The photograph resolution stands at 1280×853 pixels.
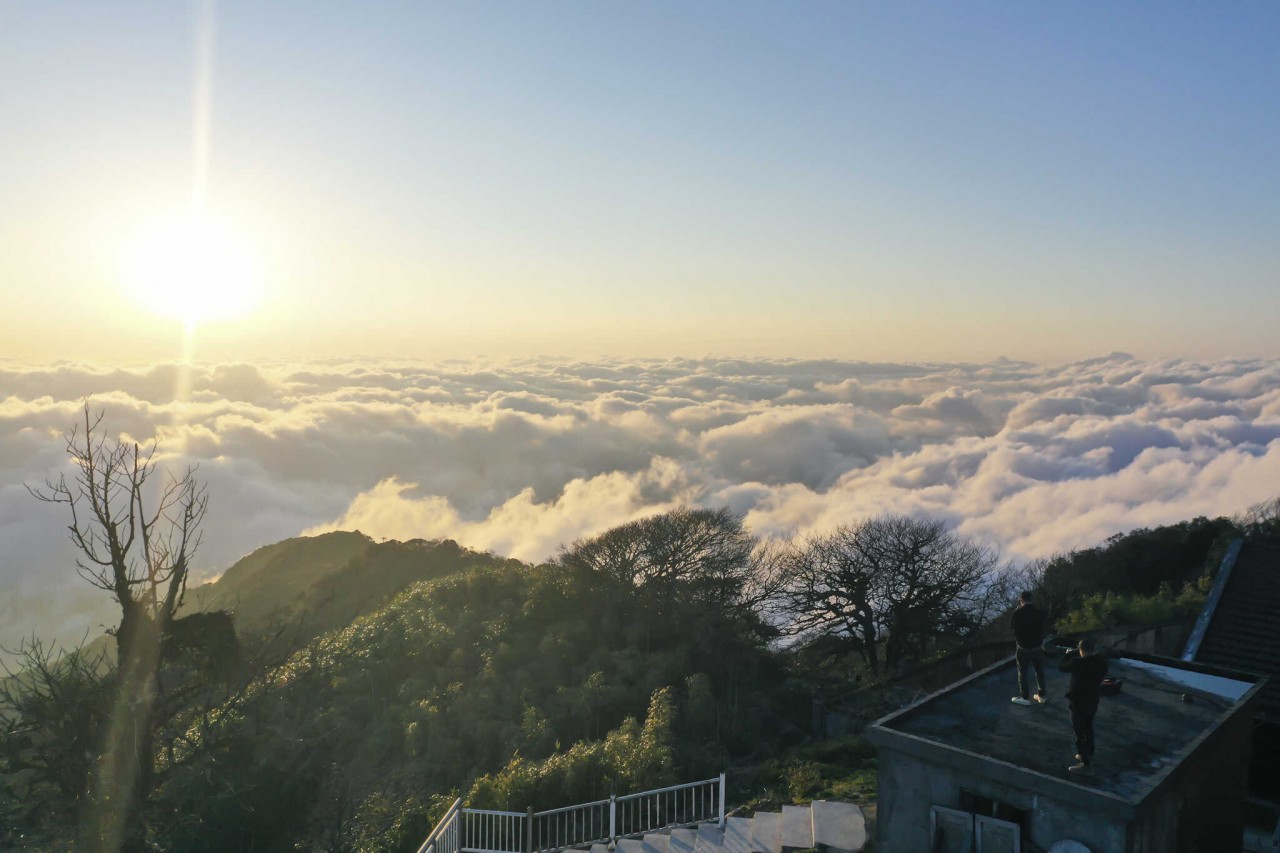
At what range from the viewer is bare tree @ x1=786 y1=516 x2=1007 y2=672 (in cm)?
2806

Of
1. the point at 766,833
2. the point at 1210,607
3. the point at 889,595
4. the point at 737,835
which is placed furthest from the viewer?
the point at 889,595

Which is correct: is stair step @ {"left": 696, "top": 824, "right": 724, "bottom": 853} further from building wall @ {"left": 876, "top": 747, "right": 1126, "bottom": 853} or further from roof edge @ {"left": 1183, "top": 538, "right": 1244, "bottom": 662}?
roof edge @ {"left": 1183, "top": 538, "right": 1244, "bottom": 662}

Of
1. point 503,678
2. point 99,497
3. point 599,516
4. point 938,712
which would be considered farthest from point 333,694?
point 599,516

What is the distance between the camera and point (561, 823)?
12.9 meters

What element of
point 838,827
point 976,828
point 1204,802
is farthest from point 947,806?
point 838,827

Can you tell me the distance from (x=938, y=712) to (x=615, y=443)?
109m

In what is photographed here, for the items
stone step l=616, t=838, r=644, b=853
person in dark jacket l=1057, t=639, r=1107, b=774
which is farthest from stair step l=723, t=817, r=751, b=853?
person in dark jacket l=1057, t=639, r=1107, b=774

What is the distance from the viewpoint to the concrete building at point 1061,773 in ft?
22.1

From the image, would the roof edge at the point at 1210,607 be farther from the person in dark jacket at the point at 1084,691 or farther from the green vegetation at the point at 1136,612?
the person in dark jacket at the point at 1084,691

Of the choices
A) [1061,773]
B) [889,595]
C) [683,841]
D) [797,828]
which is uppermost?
[1061,773]

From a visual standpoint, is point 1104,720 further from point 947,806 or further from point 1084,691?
point 947,806

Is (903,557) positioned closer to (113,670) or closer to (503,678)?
(503,678)

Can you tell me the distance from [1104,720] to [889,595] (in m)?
20.6

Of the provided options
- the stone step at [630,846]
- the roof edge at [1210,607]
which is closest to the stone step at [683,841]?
the stone step at [630,846]
